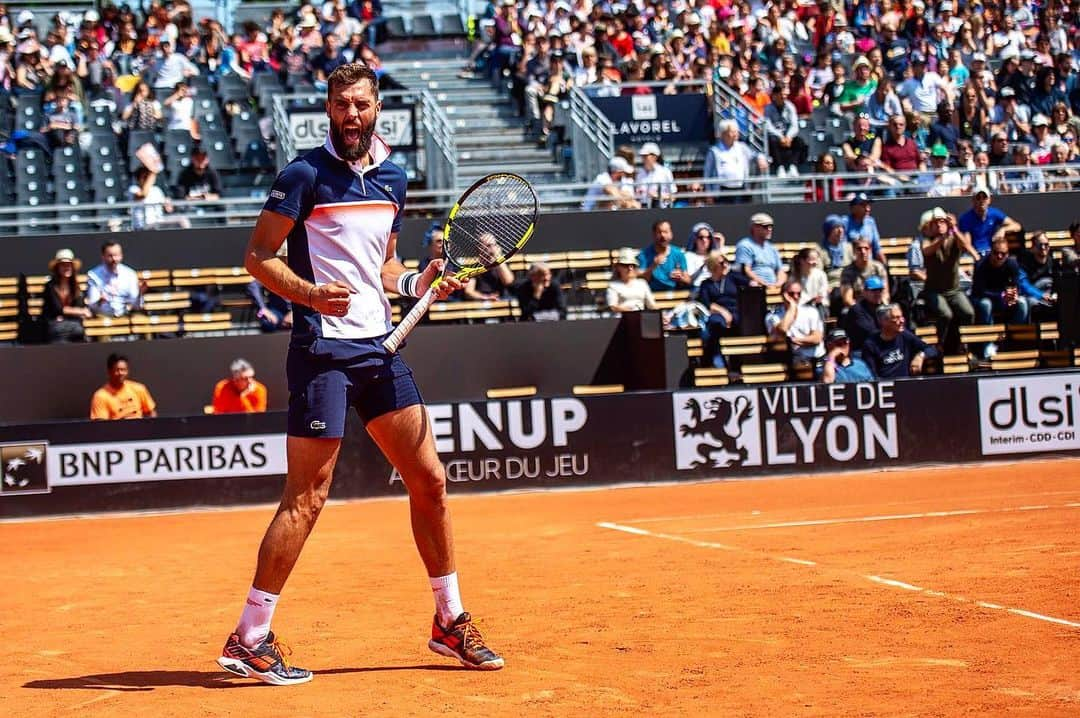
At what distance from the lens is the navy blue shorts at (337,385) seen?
5.76 m

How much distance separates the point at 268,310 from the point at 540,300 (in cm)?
294

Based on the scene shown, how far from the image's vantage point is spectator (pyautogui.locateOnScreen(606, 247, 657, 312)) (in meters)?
16.3

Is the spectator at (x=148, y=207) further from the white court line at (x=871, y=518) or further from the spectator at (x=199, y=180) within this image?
the white court line at (x=871, y=518)

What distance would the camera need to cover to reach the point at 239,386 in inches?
571

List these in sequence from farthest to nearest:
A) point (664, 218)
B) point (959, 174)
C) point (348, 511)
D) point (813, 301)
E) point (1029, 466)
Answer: point (959, 174)
point (664, 218)
point (813, 301)
point (1029, 466)
point (348, 511)

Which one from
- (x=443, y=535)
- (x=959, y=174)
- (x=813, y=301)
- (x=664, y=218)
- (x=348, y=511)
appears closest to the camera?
(x=443, y=535)

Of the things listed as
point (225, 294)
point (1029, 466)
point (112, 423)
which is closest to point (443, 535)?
point (112, 423)

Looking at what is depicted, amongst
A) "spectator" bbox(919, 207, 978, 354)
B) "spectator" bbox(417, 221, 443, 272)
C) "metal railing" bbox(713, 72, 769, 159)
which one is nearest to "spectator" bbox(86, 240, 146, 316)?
"spectator" bbox(417, 221, 443, 272)

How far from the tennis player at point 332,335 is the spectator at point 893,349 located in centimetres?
998

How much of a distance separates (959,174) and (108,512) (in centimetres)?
1193

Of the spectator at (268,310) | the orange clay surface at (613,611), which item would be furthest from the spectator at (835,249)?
the spectator at (268,310)

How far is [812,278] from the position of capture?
635 inches

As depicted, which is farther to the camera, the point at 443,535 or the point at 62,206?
the point at 62,206

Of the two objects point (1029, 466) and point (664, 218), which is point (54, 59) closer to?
point (664, 218)
